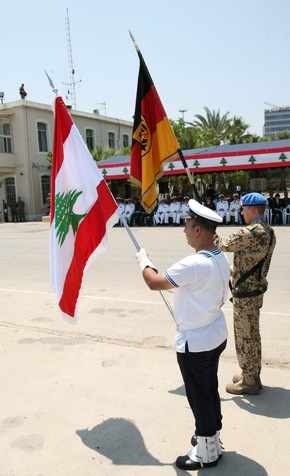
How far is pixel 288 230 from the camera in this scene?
17.6 metres

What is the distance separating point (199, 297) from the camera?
2.77 metres

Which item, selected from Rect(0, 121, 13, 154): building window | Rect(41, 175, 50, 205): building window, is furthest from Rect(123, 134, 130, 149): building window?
Rect(0, 121, 13, 154): building window

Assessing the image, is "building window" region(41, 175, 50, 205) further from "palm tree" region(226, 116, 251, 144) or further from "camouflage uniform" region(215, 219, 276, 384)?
"camouflage uniform" region(215, 219, 276, 384)

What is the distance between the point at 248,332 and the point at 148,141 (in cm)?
213

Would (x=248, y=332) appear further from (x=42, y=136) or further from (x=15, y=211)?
(x=42, y=136)

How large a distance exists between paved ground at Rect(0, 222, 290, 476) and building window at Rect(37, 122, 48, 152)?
88.2ft

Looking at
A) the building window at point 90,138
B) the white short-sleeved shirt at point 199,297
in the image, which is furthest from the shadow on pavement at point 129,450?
the building window at point 90,138

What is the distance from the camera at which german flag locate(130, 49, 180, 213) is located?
176 inches

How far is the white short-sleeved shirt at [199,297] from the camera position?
106 inches

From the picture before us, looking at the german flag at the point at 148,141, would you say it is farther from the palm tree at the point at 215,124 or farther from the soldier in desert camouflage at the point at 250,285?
the palm tree at the point at 215,124

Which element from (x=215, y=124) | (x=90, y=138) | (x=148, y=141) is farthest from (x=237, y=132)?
(x=148, y=141)

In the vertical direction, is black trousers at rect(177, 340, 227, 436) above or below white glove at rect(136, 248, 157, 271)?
below

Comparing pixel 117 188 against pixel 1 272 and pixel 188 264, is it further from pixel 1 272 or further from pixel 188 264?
pixel 188 264

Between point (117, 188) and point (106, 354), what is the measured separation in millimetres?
25536
